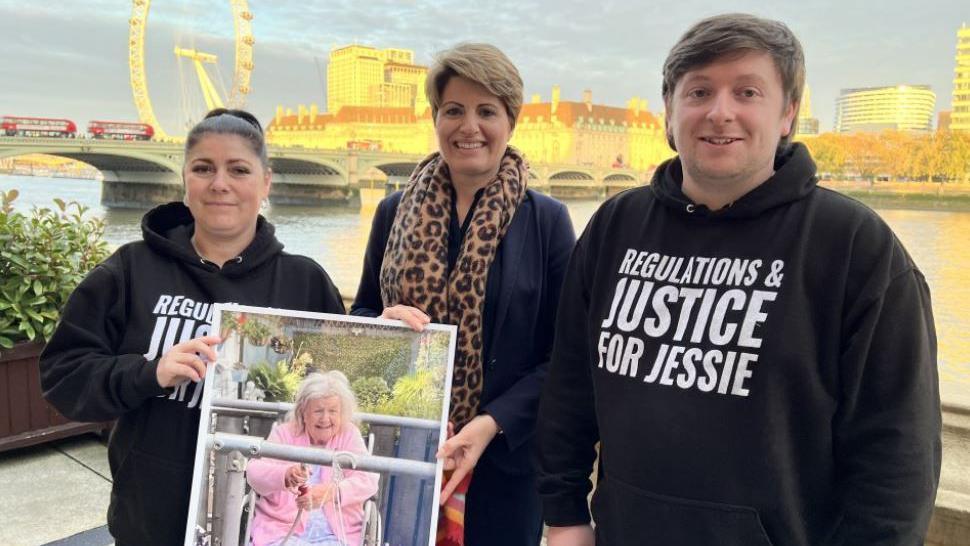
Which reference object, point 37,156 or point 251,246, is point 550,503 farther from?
point 37,156

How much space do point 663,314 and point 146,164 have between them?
20110mm

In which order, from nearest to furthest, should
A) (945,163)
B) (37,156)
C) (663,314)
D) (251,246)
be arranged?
(663,314), (251,246), (945,163), (37,156)

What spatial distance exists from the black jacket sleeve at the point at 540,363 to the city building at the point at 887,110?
364 cm

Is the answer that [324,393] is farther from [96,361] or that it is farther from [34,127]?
[34,127]

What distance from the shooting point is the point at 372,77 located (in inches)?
326

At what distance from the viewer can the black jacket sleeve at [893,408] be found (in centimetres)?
91

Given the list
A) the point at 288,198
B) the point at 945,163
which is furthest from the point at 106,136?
the point at 945,163

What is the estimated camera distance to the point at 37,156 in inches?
633

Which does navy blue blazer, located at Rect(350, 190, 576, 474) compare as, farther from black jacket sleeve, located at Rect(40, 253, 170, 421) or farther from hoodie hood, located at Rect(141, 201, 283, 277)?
black jacket sleeve, located at Rect(40, 253, 170, 421)

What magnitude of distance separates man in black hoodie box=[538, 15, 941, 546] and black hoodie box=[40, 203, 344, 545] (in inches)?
32.5

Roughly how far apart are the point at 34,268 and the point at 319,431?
2.69 m

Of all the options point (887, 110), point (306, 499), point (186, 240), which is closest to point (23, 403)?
point (186, 240)

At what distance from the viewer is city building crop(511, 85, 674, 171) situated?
7.15 m

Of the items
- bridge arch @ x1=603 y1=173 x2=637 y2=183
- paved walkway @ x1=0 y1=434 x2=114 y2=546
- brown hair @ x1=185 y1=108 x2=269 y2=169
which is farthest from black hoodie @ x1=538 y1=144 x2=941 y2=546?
bridge arch @ x1=603 y1=173 x2=637 y2=183
